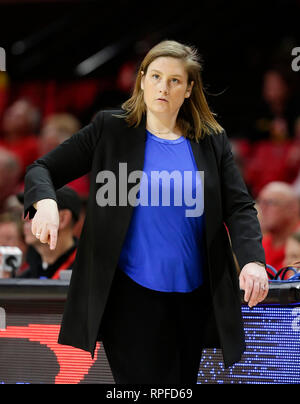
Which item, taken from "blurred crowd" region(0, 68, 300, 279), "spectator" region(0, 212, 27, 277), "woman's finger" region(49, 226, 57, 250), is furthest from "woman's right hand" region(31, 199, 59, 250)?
"spectator" region(0, 212, 27, 277)

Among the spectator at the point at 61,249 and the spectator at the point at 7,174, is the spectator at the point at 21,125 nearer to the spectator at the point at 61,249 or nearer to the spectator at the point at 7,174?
the spectator at the point at 7,174

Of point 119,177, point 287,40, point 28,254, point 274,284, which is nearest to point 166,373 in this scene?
point 119,177

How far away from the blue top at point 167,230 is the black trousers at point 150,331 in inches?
1.2

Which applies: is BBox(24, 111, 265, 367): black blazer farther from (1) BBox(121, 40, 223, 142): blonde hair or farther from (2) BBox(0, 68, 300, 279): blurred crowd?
(2) BBox(0, 68, 300, 279): blurred crowd

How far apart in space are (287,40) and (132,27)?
1839 mm

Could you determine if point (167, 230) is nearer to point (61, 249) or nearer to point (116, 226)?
point (116, 226)

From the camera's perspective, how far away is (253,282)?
1703mm

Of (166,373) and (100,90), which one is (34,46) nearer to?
(100,90)

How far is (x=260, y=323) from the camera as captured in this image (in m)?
2.25

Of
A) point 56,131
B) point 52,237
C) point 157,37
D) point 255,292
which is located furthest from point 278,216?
point 157,37

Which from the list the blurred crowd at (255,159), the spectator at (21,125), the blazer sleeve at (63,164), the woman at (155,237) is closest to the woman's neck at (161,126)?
the woman at (155,237)

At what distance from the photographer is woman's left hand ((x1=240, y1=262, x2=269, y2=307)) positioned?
1.70m

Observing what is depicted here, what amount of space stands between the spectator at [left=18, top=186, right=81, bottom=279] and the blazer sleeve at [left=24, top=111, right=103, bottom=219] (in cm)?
156

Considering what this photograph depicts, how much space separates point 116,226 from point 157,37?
5.30 m
